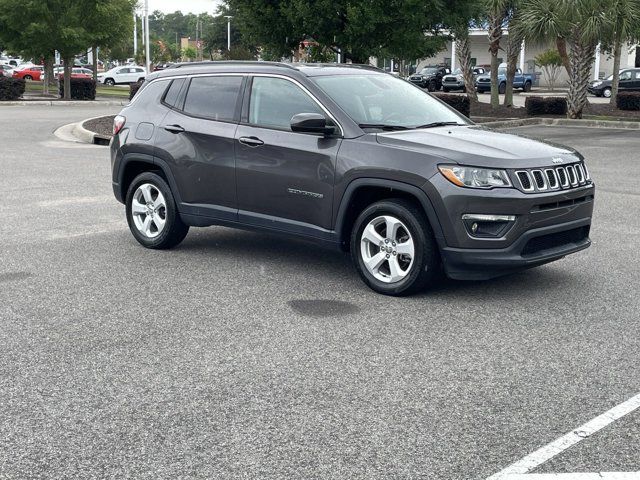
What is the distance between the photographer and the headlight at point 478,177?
6574 millimetres

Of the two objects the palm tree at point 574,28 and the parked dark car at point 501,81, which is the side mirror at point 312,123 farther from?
the parked dark car at point 501,81

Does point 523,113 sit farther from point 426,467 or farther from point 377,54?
point 426,467

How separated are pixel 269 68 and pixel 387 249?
2.04 meters

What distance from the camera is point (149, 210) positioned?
881 centimetres

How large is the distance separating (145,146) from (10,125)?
17676 mm

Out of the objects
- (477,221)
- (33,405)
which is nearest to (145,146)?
(477,221)

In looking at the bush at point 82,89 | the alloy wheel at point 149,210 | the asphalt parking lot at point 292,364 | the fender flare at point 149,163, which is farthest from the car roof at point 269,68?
the bush at point 82,89

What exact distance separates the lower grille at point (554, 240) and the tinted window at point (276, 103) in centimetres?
201

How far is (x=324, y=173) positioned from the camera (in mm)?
7230

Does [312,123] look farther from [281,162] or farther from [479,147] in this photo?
[479,147]

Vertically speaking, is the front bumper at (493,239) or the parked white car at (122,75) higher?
the parked white car at (122,75)

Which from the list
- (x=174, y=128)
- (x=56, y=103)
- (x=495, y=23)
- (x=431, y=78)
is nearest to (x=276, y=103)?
(x=174, y=128)

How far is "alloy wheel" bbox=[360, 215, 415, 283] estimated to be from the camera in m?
6.91

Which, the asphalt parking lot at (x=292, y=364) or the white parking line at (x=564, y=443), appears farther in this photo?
the asphalt parking lot at (x=292, y=364)
